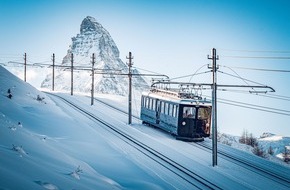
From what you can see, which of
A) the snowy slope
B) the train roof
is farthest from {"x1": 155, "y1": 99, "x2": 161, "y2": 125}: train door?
the snowy slope

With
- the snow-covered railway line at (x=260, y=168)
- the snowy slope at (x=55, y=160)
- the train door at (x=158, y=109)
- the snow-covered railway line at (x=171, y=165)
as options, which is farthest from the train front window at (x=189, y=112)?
the snowy slope at (x=55, y=160)

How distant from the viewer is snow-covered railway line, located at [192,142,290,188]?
17253 millimetres

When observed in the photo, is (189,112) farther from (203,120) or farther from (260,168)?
(260,168)

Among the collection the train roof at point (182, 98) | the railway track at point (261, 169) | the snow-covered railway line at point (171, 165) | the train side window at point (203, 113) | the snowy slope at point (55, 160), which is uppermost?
the train roof at point (182, 98)

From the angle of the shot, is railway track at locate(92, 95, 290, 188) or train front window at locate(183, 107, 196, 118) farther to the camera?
train front window at locate(183, 107, 196, 118)

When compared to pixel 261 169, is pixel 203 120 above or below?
above

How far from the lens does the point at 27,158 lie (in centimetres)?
884

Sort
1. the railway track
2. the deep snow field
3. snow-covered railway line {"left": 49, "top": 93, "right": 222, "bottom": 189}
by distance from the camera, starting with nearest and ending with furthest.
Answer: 1. the deep snow field
2. snow-covered railway line {"left": 49, "top": 93, "right": 222, "bottom": 189}
3. the railway track

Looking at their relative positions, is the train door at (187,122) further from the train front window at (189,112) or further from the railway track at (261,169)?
the railway track at (261,169)

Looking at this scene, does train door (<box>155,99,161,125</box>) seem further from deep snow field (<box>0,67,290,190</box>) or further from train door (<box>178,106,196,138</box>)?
train door (<box>178,106,196,138</box>)

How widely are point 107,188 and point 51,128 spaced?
10.8 meters

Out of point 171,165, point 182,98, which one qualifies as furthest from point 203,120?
point 171,165

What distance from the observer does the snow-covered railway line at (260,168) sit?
17.3 m

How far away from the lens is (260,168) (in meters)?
19.3
